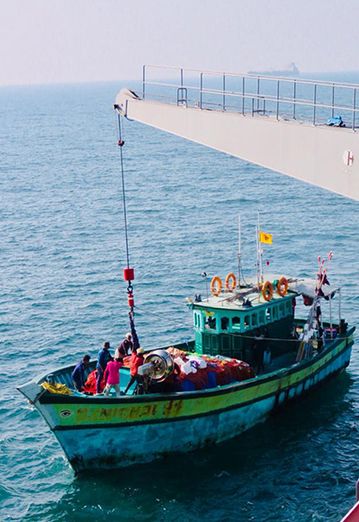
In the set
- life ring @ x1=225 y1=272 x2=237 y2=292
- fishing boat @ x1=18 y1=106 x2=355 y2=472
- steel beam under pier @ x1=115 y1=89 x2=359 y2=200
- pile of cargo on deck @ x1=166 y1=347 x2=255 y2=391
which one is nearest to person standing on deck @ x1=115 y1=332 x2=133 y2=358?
fishing boat @ x1=18 y1=106 x2=355 y2=472

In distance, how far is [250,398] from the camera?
30.5 m

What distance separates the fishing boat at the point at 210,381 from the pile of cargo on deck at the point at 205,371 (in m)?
0.03

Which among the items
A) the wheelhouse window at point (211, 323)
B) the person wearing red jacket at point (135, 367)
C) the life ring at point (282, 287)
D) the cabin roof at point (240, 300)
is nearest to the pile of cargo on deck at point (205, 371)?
the person wearing red jacket at point (135, 367)

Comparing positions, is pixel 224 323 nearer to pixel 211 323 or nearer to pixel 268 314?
pixel 211 323

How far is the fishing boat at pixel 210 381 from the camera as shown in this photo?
2769cm

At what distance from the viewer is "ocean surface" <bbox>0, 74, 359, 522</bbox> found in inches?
1057

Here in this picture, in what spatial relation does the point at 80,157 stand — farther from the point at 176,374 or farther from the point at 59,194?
the point at 176,374

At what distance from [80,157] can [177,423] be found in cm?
8289

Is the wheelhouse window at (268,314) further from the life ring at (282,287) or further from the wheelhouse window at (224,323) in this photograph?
the wheelhouse window at (224,323)

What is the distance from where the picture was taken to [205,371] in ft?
97.3

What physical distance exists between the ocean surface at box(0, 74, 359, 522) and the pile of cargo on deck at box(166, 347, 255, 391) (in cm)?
208

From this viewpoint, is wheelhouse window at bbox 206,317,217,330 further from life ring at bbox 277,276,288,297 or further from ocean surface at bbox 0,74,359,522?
ocean surface at bbox 0,74,359,522

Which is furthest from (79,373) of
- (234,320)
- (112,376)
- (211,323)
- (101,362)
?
(234,320)

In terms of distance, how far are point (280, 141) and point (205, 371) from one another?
771cm
